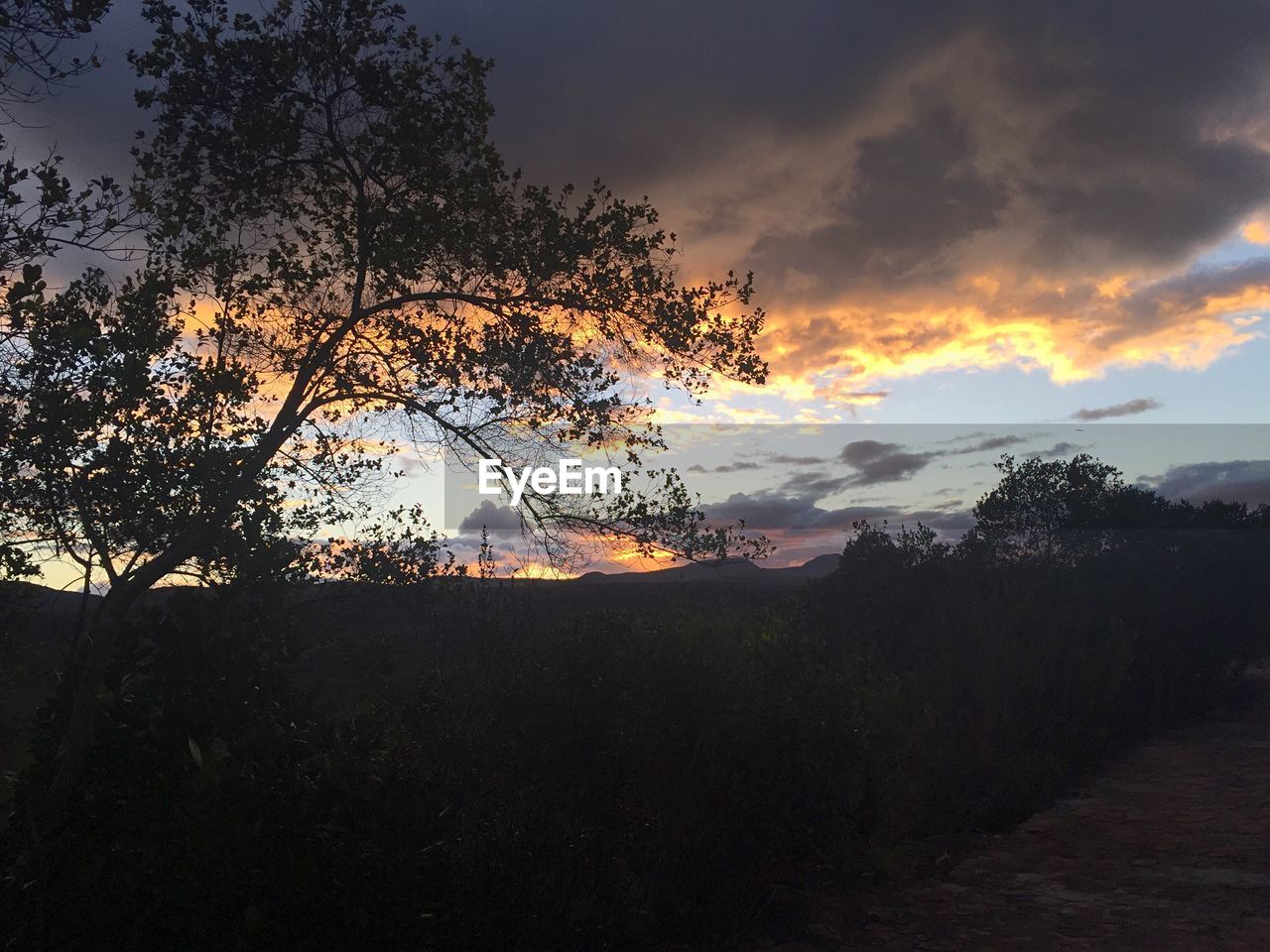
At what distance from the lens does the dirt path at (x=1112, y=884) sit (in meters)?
8.27

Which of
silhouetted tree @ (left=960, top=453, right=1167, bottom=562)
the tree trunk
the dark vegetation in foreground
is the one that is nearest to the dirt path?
the dark vegetation in foreground

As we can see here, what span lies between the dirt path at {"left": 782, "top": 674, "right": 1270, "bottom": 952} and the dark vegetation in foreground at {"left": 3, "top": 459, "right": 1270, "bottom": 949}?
2.73ft

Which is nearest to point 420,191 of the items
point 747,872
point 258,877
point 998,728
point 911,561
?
point 258,877

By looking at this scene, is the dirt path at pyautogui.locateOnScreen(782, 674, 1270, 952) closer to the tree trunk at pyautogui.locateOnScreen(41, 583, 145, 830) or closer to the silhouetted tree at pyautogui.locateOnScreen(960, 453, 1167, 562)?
the tree trunk at pyautogui.locateOnScreen(41, 583, 145, 830)

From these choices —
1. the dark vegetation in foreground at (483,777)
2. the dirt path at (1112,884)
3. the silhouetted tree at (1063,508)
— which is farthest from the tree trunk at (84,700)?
the silhouetted tree at (1063,508)

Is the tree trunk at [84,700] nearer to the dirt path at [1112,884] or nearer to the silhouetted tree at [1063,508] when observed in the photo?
the dirt path at [1112,884]

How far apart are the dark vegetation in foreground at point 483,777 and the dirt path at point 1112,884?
832mm

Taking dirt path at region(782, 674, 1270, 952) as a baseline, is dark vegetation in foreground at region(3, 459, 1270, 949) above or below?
above

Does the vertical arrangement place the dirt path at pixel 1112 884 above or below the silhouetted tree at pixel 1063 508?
below

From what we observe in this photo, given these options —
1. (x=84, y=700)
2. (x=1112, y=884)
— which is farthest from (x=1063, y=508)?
(x=84, y=700)

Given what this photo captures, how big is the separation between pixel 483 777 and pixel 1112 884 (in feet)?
23.4

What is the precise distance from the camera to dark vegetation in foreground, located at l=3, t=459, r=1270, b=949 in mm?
5379

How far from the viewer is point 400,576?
9.03 m

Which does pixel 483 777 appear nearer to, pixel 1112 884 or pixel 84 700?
pixel 84 700
